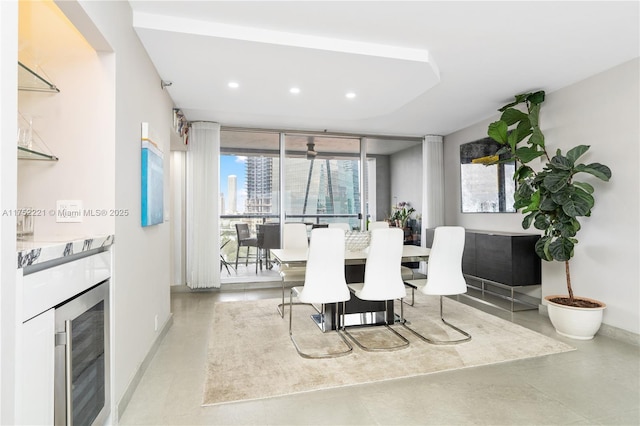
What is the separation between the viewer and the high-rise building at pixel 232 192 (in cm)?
556

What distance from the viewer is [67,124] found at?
6.34 feet

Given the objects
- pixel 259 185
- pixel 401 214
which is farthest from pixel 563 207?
pixel 259 185

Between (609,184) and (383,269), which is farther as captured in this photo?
(609,184)

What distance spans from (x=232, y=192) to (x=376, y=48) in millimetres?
3420

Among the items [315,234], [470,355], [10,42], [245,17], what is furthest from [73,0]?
[470,355]

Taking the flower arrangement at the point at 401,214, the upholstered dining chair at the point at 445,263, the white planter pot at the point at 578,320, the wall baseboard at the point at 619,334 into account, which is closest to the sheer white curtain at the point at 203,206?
the flower arrangement at the point at 401,214

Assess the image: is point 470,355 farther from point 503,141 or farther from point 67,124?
point 67,124

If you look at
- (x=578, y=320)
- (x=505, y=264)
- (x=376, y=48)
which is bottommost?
(x=578, y=320)

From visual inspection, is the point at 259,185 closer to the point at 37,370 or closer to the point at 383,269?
the point at 383,269

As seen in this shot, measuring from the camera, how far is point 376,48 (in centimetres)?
293

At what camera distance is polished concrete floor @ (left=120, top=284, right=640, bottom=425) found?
6.68 feet

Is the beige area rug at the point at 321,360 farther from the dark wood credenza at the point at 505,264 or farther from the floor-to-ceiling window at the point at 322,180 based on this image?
the floor-to-ceiling window at the point at 322,180

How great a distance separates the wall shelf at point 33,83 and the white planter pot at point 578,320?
4.38 meters

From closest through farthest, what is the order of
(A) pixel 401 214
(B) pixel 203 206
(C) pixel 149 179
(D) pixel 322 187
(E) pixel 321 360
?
(C) pixel 149 179
(E) pixel 321 360
(B) pixel 203 206
(D) pixel 322 187
(A) pixel 401 214
